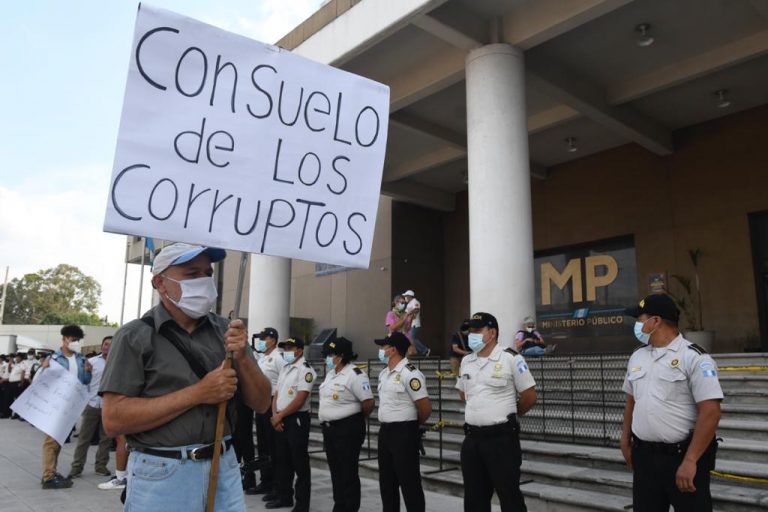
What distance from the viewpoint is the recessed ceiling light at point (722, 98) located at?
50.1ft

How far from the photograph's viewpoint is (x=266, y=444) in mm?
8516

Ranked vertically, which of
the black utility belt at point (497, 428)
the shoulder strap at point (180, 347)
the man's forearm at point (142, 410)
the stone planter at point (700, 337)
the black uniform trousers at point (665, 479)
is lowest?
the black uniform trousers at point (665, 479)

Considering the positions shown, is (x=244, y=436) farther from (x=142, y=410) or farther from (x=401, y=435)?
(x=142, y=410)

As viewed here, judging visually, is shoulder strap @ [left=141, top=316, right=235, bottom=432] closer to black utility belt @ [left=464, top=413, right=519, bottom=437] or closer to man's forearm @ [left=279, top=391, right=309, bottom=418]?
black utility belt @ [left=464, top=413, right=519, bottom=437]

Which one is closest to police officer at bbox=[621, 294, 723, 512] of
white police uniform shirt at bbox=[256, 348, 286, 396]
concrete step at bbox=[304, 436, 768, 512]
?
concrete step at bbox=[304, 436, 768, 512]

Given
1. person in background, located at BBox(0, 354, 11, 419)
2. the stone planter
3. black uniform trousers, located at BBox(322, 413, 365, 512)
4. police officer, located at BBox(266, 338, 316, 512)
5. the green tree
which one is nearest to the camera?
black uniform trousers, located at BBox(322, 413, 365, 512)

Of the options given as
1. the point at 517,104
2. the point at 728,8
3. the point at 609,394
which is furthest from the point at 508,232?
the point at 728,8

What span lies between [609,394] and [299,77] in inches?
269

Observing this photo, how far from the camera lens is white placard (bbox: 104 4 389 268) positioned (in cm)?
273

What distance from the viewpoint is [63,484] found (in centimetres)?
835

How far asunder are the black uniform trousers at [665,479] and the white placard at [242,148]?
2272mm

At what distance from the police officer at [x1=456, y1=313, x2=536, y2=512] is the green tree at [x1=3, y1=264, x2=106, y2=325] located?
79385 mm

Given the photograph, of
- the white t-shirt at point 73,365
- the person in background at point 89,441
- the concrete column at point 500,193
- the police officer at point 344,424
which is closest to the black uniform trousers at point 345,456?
the police officer at point 344,424

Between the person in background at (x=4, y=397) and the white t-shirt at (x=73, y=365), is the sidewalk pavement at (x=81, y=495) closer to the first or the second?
the white t-shirt at (x=73, y=365)
